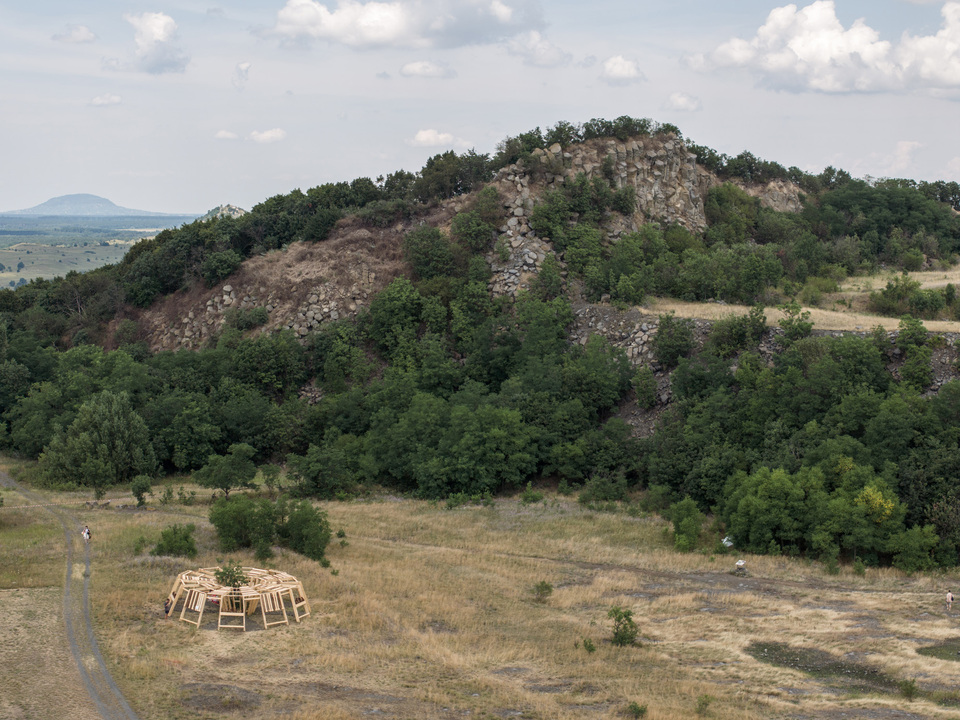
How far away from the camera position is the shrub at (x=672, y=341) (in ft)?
128

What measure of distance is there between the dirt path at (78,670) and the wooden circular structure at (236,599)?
2.21 meters

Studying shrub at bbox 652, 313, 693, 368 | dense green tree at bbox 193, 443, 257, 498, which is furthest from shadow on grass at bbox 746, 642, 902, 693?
dense green tree at bbox 193, 443, 257, 498

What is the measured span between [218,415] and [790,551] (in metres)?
27.7

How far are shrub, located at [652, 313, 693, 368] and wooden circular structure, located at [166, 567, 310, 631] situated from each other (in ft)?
72.7

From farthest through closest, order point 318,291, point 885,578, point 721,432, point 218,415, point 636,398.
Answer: point 318,291 → point 218,415 → point 636,398 → point 721,432 → point 885,578

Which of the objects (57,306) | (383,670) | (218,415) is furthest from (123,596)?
(57,306)

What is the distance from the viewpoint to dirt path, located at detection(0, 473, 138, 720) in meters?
16.2

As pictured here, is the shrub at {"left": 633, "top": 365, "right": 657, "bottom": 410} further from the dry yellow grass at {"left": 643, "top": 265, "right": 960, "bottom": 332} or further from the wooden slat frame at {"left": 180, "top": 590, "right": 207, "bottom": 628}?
the wooden slat frame at {"left": 180, "top": 590, "right": 207, "bottom": 628}

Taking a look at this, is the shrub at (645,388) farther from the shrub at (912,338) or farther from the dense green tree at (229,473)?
the dense green tree at (229,473)

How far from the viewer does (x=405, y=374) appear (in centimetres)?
4319

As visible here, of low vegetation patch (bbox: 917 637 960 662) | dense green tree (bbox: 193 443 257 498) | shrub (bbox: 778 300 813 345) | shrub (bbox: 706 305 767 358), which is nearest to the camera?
low vegetation patch (bbox: 917 637 960 662)

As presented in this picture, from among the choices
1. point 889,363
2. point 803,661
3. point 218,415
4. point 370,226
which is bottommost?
point 803,661

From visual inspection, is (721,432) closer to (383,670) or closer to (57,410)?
(383,670)

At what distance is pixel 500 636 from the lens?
72.0ft
